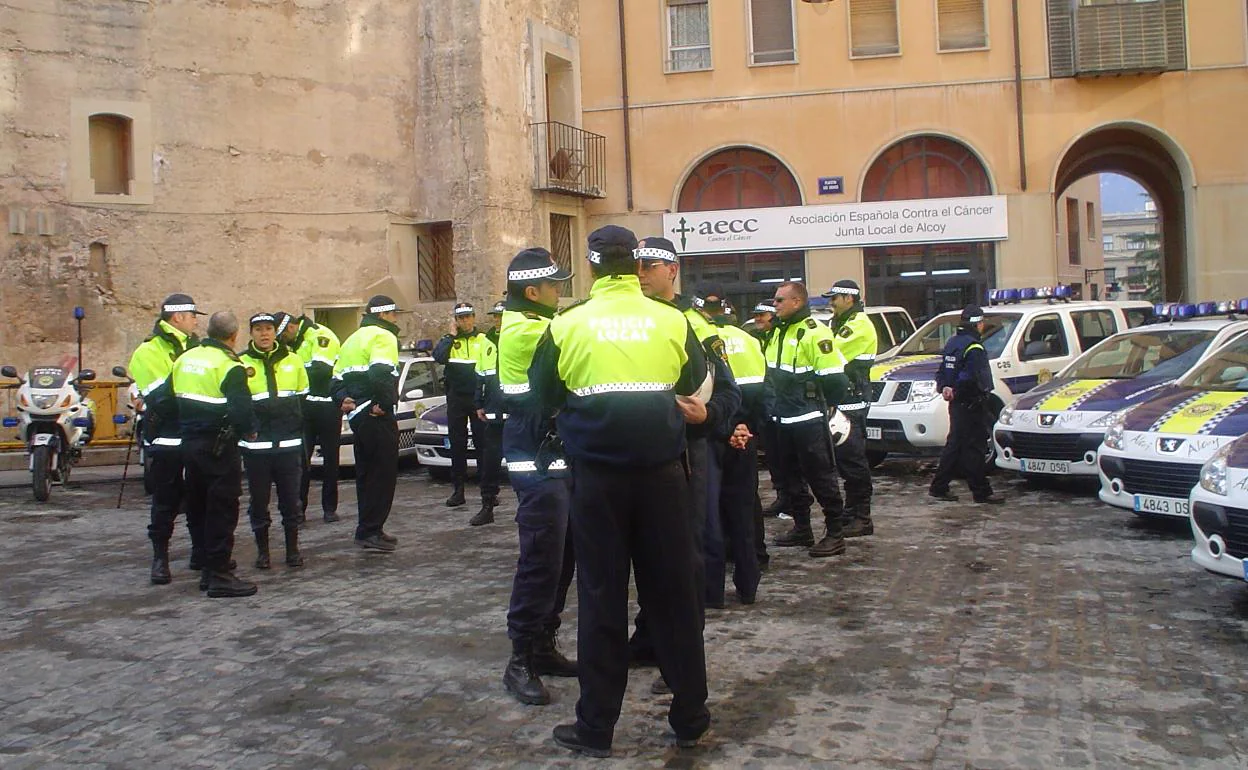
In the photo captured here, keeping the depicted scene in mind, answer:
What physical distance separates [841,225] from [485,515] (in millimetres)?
15401

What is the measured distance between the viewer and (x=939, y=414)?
13000 mm

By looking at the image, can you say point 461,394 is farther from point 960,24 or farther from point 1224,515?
point 960,24

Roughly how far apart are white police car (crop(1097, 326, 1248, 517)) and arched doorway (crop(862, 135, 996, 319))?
14.7 metres

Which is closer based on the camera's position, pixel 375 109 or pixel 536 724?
pixel 536 724

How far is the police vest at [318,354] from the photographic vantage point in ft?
37.7

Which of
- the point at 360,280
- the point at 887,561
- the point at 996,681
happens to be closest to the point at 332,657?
the point at 996,681

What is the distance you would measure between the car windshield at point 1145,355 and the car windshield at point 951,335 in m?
1.45

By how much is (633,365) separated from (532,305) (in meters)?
1.56

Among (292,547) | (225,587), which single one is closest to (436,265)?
(292,547)

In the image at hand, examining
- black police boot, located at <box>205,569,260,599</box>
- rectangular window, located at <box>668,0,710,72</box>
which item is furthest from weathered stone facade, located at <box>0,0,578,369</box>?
black police boot, located at <box>205,569,260,599</box>

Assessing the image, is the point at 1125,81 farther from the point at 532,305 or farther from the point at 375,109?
the point at 532,305

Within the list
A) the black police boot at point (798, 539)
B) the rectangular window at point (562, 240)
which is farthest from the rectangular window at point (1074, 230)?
the black police boot at point (798, 539)

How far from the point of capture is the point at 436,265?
2373cm

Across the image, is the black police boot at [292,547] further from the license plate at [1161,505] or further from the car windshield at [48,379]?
the car windshield at [48,379]
